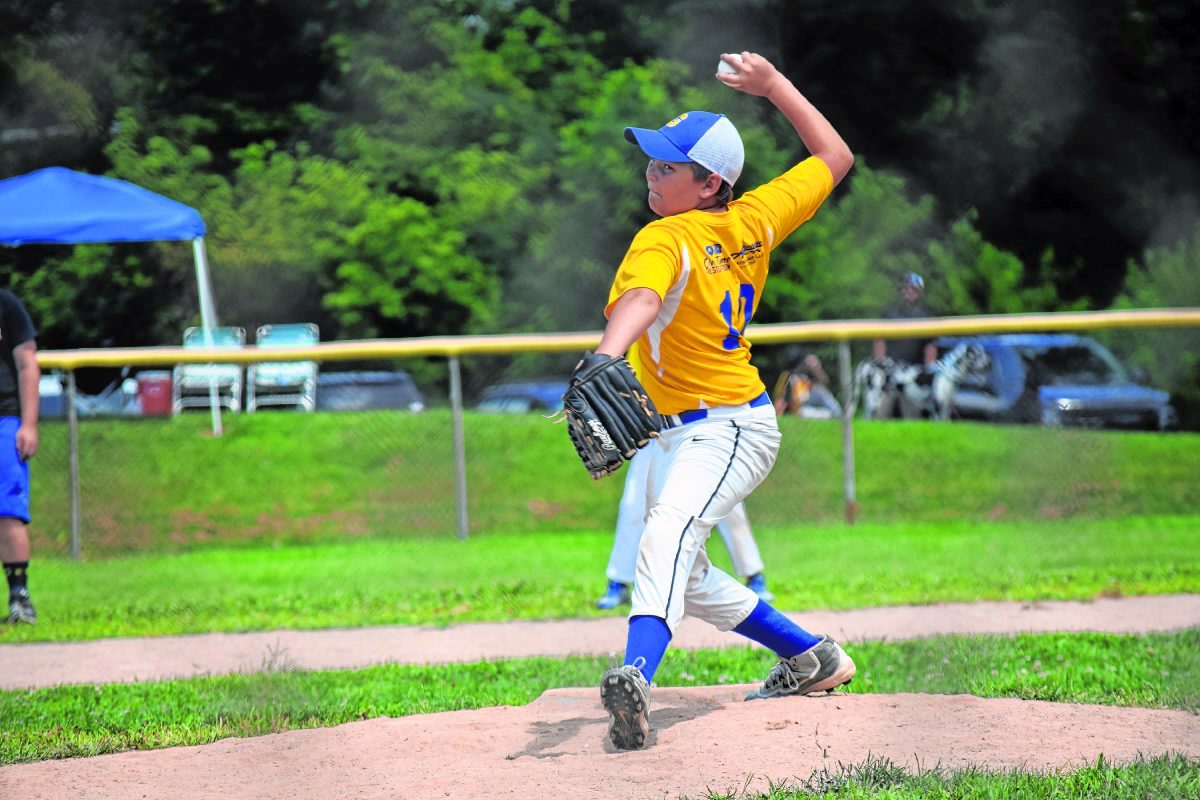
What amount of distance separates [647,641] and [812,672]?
65cm

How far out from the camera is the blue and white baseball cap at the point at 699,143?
3.44 meters

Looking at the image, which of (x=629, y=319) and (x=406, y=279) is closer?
(x=629, y=319)

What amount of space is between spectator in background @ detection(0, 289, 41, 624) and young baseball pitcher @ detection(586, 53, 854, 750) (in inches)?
130

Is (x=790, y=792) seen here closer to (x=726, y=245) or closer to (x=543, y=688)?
(x=726, y=245)

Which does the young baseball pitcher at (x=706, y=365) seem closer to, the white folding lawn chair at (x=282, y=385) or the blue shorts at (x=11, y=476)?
the blue shorts at (x=11, y=476)

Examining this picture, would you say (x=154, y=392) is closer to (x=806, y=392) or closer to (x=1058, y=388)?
(x=806, y=392)

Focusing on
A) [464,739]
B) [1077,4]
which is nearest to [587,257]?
[1077,4]

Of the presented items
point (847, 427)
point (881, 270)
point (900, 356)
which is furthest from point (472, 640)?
point (881, 270)

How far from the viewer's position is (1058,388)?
9125mm

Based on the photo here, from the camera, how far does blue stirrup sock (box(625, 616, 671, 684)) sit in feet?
10.5

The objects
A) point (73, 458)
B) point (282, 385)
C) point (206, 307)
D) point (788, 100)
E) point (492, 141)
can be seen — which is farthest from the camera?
point (492, 141)

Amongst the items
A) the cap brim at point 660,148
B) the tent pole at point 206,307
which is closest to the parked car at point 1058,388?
the tent pole at point 206,307

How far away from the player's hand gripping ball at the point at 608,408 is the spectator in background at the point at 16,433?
11.6ft

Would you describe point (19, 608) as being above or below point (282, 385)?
below
